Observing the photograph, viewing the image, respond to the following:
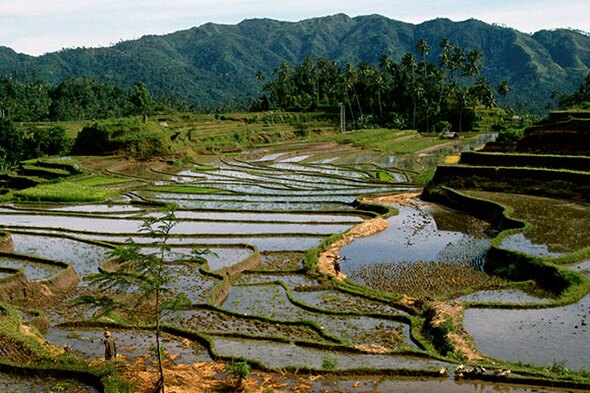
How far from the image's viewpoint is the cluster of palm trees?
88812 mm

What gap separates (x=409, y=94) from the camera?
92.6m

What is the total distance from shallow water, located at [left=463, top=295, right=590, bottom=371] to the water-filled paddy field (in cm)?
4

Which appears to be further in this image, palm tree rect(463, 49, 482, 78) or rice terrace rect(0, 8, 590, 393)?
palm tree rect(463, 49, 482, 78)

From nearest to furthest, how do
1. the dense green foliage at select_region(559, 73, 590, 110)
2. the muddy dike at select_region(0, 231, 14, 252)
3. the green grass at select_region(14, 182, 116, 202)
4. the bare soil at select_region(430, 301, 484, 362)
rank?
the bare soil at select_region(430, 301, 484, 362)
the muddy dike at select_region(0, 231, 14, 252)
the green grass at select_region(14, 182, 116, 202)
the dense green foliage at select_region(559, 73, 590, 110)

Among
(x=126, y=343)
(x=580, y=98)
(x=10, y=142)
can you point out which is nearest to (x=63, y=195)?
(x=126, y=343)

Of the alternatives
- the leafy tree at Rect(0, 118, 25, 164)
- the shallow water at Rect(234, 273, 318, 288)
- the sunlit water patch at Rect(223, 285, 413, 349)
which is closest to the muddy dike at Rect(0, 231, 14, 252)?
the shallow water at Rect(234, 273, 318, 288)

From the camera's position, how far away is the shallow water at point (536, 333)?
42.4 feet

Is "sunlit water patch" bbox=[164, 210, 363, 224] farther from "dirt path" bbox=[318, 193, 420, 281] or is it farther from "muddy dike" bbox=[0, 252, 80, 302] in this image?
"muddy dike" bbox=[0, 252, 80, 302]

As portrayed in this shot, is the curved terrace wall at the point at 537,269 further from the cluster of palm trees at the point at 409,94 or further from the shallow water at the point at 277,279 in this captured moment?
the cluster of palm trees at the point at 409,94

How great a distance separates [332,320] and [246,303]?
321 centimetres

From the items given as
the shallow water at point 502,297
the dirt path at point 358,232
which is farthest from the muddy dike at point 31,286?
the shallow water at point 502,297

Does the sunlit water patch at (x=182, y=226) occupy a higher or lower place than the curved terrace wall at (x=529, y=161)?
lower

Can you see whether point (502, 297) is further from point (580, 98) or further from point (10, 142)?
point (580, 98)

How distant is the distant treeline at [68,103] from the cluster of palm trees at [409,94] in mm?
27957
